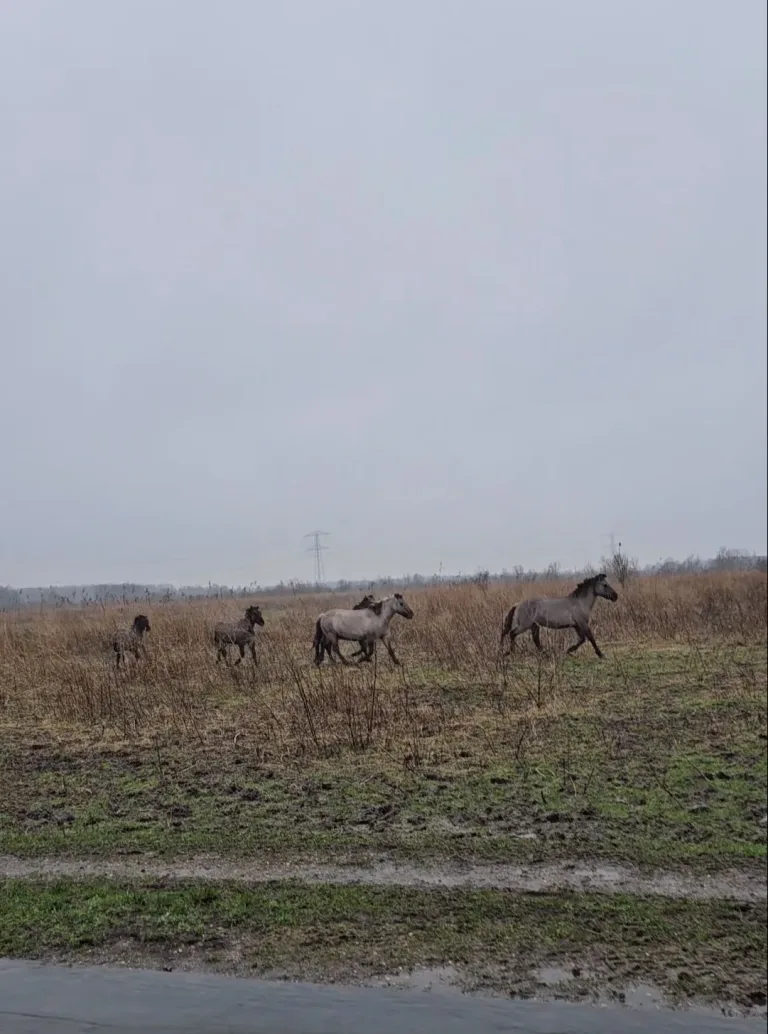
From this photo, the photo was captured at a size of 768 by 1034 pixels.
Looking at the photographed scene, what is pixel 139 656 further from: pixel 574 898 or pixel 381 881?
pixel 574 898

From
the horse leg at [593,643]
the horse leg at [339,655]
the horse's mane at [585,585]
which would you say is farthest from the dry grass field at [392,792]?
Result: the horse's mane at [585,585]

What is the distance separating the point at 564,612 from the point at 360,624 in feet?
8.73

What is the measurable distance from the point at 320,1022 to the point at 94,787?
134 inches

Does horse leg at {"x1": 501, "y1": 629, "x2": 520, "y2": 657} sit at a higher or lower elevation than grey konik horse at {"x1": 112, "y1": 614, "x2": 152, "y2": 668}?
lower

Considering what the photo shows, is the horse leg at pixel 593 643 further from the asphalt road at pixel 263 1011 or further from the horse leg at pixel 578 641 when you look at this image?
the asphalt road at pixel 263 1011

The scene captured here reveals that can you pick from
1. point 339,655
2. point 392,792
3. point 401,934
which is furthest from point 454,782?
point 339,655

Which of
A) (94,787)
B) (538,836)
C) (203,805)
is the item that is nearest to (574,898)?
(538,836)

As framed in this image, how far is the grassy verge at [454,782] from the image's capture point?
4.12m

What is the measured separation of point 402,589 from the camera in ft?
34.6

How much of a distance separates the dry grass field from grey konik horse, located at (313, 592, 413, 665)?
0.80 metres

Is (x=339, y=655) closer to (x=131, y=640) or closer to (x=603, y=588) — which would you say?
(x=131, y=640)

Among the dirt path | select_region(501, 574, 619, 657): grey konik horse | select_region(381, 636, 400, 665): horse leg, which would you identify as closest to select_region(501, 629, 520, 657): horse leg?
select_region(501, 574, 619, 657): grey konik horse

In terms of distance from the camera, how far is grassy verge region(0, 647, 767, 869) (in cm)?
412

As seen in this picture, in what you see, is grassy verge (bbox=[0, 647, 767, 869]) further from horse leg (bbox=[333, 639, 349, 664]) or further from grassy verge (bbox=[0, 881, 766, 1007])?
horse leg (bbox=[333, 639, 349, 664])
